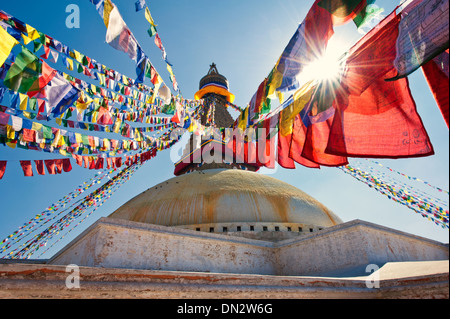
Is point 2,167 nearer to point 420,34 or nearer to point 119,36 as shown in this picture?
point 119,36

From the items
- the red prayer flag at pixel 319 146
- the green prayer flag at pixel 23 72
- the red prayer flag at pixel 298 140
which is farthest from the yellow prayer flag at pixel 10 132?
the red prayer flag at pixel 319 146

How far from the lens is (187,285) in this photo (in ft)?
11.0

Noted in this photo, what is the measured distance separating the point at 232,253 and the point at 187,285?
13.5 ft

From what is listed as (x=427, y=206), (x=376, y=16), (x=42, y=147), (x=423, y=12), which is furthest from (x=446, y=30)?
(x=42, y=147)

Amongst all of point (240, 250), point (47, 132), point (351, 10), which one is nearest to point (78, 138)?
point (47, 132)

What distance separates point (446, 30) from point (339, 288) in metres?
3.59

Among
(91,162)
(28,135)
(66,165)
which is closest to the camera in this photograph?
(28,135)

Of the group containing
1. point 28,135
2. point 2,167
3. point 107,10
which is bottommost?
point 2,167

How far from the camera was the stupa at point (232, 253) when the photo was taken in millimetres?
2928

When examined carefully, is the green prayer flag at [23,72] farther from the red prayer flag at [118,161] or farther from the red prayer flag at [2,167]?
the red prayer flag at [118,161]

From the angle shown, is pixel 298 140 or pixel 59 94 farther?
pixel 298 140

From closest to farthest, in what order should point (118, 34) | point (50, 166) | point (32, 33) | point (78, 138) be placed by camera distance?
point (118, 34) → point (32, 33) → point (78, 138) → point (50, 166)
